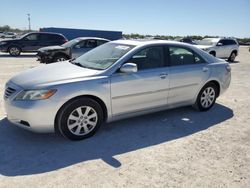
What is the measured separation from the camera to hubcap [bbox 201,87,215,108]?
5.79 m

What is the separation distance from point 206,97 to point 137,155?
270cm

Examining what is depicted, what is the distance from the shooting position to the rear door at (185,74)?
513 cm

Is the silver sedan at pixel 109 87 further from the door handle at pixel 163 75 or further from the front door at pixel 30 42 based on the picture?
the front door at pixel 30 42

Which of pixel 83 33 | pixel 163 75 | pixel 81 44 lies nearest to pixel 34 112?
pixel 163 75

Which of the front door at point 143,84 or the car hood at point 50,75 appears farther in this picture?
the front door at point 143,84

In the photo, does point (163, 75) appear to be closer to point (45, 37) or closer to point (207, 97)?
point (207, 97)

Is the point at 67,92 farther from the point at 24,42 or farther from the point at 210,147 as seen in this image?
the point at 24,42

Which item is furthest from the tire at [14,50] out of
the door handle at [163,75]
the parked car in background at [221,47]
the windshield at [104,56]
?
the door handle at [163,75]

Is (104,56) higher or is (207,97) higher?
(104,56)

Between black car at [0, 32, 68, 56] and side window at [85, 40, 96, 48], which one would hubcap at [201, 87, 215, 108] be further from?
black car at [0, 32, 68, 56]

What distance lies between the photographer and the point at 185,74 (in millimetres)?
5262

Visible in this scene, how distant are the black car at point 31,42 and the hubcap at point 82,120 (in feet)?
48.0

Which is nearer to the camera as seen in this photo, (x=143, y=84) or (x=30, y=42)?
(x=143, y=84)

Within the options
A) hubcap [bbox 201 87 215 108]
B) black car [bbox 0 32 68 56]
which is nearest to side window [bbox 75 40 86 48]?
black car [bbox 0 32 68 56]
